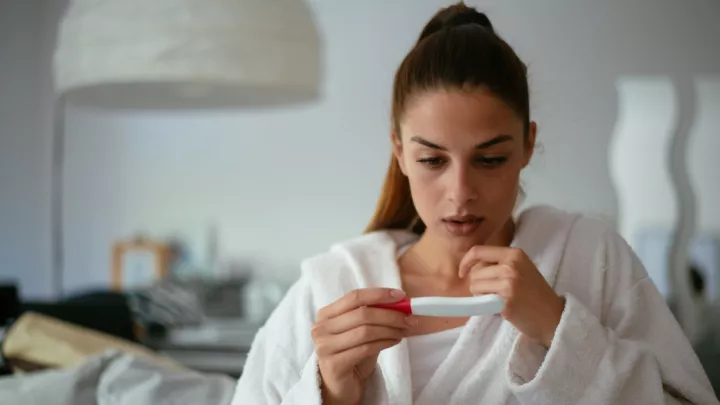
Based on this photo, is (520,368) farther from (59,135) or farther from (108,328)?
(59,135)

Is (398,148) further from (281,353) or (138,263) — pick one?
(138,263)

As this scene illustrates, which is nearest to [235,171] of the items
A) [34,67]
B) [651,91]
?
[34,67]

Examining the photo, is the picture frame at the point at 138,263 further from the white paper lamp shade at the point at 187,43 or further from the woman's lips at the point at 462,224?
the woman's lips at the point at 462,224

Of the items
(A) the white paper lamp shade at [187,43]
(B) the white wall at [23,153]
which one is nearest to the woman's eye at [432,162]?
(A) the white paper lamp shade at [187,43]

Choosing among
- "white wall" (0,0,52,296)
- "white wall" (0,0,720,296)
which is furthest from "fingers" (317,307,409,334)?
"white wall" (0,0,52,296)

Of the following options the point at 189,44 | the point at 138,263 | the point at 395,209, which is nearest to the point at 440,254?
the point at 395,209

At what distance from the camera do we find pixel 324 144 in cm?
332

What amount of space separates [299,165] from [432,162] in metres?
2.36

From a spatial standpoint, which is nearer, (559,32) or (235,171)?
(559,32)

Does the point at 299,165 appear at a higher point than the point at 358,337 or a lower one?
lower

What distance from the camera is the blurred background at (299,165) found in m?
2.82

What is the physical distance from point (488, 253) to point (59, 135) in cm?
314

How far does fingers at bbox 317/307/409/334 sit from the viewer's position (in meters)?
0.89

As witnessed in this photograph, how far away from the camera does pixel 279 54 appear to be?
1614mm
